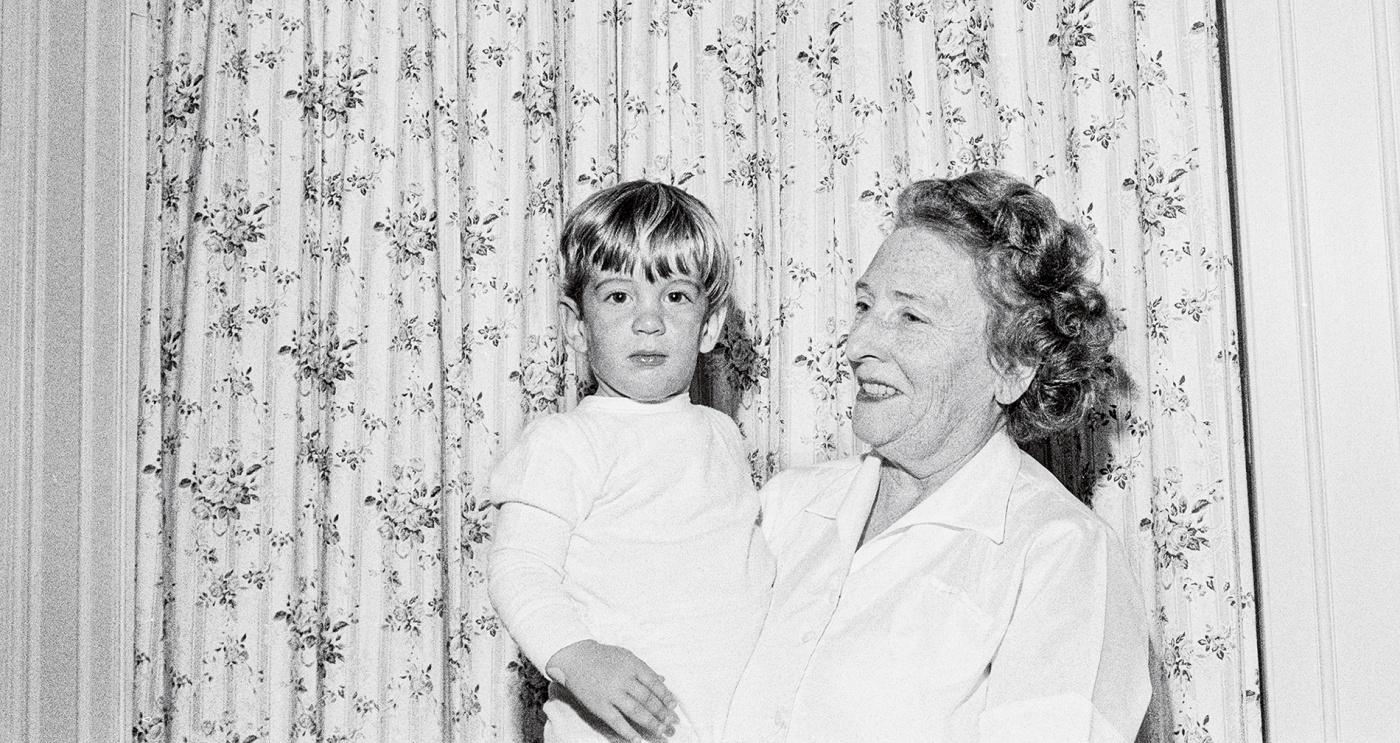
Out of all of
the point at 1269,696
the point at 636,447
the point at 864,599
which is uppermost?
the point at 636,447

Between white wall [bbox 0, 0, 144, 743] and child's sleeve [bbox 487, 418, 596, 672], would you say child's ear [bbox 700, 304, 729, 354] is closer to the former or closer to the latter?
child's sleeve [bbox 487, 418, 596, 672]

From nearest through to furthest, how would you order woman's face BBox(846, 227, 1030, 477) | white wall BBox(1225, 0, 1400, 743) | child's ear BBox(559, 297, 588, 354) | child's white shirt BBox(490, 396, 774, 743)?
1. child's white shirt BBox(490, 396, 774, 743)
2. woman's face BBox(846, 227, 1030, 477)
3. child's ear BBox(559, 297, 588, 354)
4. white wall BBox(1225, 0, 1400, 743)

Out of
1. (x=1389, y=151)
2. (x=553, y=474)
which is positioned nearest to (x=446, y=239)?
(x=553, y=474)

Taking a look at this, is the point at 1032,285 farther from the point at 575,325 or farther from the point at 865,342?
the point at 575,325

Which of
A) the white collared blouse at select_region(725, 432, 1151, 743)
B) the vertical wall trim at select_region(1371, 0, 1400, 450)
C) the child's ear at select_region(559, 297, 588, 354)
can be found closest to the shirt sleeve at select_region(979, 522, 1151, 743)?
the white collared blouse at select_region(725, 432, 1151, 743)

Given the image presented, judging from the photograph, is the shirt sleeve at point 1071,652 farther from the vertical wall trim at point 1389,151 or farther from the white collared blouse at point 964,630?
the vertical wall trim at point 1389,151

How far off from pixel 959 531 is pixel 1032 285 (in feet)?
1.11

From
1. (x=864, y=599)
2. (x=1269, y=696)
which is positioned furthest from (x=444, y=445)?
(x=1269, y=696)

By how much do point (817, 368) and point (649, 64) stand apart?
0.65 m

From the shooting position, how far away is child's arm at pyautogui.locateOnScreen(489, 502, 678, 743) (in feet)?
4.57

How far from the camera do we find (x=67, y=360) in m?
2.39

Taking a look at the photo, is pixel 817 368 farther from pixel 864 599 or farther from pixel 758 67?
pixel 864 599

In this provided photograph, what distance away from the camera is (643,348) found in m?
1.66

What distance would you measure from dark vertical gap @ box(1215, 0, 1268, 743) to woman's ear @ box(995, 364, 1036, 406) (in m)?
0.60
